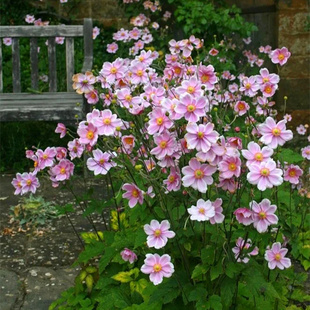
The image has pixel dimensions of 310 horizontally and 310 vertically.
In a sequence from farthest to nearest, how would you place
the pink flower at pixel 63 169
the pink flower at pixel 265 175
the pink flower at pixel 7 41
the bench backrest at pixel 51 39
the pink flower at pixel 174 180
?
the pink flower at pixel 7 41
the bench backrest at pixel 51 39
the pink flower at pixel 63 169
the pink flower at pixel 174 180
the pink flower at pixel 265 175

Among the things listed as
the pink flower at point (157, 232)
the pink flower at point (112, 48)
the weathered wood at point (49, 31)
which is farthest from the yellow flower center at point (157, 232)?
the weathered wood at point (49, 31)

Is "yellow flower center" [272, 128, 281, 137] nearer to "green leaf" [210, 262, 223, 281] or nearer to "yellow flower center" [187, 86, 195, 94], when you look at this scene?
"yellow flower center" [187, 86, 195, 94]

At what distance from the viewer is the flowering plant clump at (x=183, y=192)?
2082 millimetres

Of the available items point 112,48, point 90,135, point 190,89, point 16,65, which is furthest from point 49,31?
point 190,89

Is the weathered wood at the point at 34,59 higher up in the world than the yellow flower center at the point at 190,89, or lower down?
lower down

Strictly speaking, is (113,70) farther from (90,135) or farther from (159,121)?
(159,121)

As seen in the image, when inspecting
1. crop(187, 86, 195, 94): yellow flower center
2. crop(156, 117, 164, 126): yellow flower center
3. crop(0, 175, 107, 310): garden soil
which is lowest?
crop(0, 175, 107, 310): garden soil

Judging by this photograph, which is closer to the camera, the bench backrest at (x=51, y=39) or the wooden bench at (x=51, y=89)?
the wooden bench at (x=51, y=89)

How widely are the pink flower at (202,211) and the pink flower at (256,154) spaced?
171mm

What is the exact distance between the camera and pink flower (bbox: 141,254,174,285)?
2.12 metres

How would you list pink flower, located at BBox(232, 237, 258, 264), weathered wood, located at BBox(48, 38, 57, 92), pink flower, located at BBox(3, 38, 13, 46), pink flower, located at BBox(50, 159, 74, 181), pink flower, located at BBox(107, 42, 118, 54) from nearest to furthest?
Answer: pink flower, located at BBox(232, 237, 258, 264) → pink flower, located at BBox(50, 159, 74, 181) → pink flower, located at BBox(107, 42, 118, 54) → weathered wood, located at BBox(48, 38, 57, 92) → pink flower, located at BBox(3, 38, 13, 46)

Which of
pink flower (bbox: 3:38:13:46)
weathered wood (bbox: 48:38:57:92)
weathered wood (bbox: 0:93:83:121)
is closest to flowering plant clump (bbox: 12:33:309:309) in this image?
weathered wood (bbox: 0:93:83:121)

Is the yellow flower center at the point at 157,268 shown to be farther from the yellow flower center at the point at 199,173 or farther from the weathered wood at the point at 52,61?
the weathered wood at the point at 52,61

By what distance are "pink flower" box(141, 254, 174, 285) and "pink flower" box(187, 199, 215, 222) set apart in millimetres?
161
